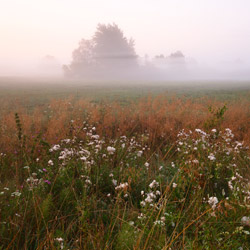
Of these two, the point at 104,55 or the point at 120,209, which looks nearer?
the point at 120,209

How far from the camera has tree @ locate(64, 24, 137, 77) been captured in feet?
210

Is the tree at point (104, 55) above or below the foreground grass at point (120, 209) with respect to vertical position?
above

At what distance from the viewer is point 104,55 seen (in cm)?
6725

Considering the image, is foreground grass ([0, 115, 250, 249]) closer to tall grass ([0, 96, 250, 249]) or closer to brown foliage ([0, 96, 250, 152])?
tall grass ([0, 96, 250, 249])

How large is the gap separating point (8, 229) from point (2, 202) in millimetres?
686

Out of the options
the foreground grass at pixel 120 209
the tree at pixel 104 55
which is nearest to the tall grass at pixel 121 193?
the foreground grass at pixel 120 209

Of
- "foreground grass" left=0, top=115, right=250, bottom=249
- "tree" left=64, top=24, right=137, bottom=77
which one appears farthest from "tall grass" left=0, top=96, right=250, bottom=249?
"tree" left=64, top=24, right=137, bottom=77

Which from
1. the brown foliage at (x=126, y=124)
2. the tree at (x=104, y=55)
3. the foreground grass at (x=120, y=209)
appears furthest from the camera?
the tree at (x=104, y=55)

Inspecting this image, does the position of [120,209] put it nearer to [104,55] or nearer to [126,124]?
[126,124]

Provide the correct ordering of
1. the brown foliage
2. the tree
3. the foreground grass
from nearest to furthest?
the foreground grass < the brown foliage < the tree

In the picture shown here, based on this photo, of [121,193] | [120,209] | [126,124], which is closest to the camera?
[120,209]

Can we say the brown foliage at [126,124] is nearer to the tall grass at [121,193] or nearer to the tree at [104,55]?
the tall grass at [121,193]

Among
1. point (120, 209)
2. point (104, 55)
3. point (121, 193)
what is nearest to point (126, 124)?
point (121, 193)

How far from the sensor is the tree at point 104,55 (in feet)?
210
